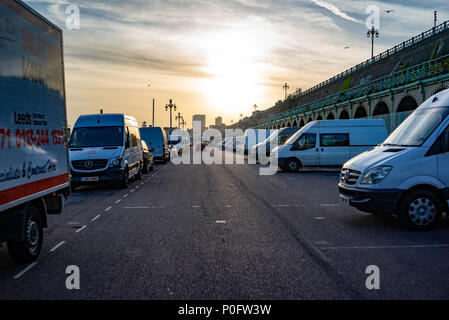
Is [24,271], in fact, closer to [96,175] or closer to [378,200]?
[378,200]

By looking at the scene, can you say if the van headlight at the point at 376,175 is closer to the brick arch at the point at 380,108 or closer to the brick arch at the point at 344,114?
the brick arch at the point at 380,108

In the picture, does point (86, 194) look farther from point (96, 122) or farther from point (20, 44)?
point (20, 44)

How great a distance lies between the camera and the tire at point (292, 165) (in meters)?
20.2

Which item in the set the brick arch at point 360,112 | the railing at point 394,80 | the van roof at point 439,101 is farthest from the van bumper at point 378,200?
the brick arch at point 360,112

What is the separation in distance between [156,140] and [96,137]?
48.3 feet

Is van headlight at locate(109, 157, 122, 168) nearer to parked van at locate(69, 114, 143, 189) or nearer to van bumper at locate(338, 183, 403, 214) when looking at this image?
parked van at locate(69, 114, 143, 189)

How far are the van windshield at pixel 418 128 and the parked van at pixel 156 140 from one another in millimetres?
22664

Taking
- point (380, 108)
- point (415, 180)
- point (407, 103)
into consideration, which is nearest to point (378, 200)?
point (415, 180)

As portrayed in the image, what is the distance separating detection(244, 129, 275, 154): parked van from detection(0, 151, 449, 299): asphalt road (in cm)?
2511

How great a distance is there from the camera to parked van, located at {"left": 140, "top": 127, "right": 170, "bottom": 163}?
95.8 ft

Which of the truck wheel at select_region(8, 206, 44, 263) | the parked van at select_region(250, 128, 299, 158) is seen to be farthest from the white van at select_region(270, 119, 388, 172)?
the truck wheel at select_region(8, 206, 44, 263)
